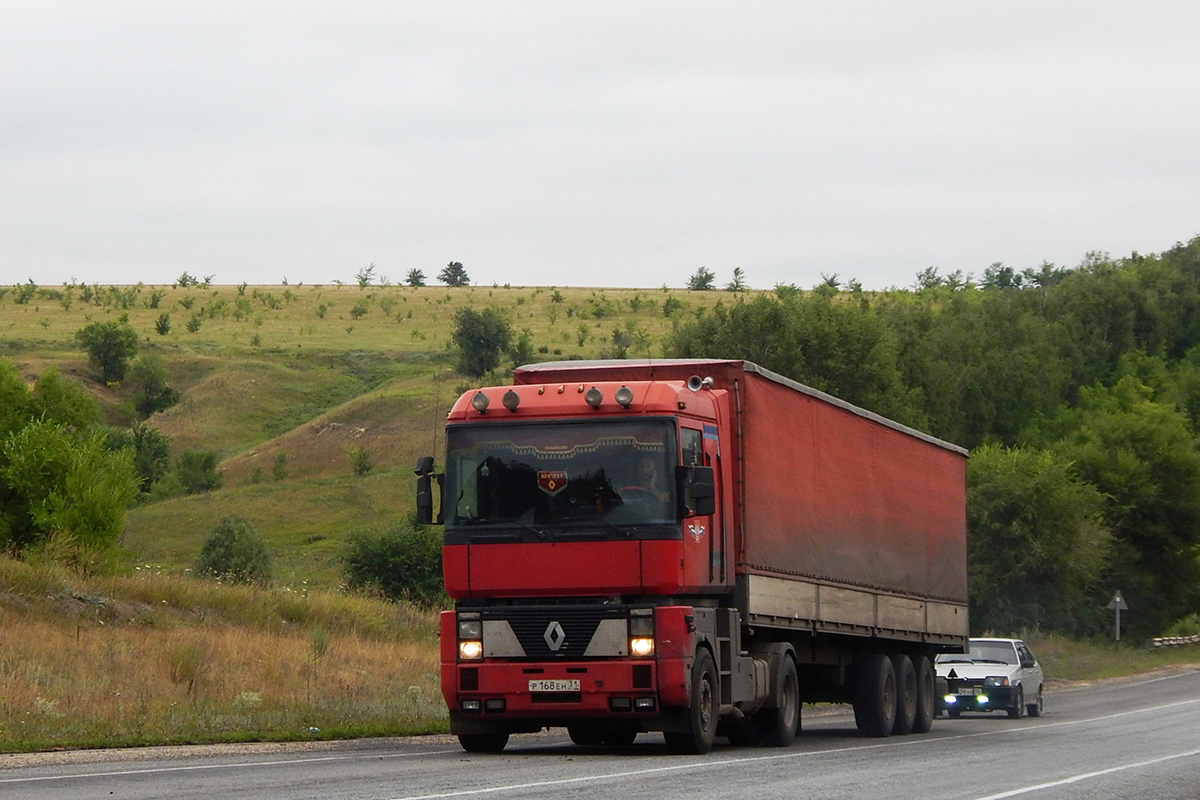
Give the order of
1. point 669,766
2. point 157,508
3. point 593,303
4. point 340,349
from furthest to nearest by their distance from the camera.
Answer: point 593,303 < point 340,349 < point 157,508 < point 669,766

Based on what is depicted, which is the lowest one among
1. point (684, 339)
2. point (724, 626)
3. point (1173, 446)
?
point (724, 626)

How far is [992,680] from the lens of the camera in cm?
2992

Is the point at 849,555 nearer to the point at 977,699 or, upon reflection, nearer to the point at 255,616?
the point at 977,699

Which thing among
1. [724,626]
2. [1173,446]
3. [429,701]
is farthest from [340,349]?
[724,626]

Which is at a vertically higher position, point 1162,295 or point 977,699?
point 1162,295

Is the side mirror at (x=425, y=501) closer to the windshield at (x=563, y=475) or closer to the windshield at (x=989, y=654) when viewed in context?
the windshield at (x=563, y=475)

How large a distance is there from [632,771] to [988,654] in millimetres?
18727

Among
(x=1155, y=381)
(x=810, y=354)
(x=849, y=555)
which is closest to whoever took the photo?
A: (x=849, y=555)

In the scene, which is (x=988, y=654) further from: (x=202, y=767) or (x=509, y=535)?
(x=202, y=767)

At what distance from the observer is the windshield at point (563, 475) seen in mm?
15922

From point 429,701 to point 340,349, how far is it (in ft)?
295

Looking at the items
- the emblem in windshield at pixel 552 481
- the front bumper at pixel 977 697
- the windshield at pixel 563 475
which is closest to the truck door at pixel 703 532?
the windshield at pixel 563 475

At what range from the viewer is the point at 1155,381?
90.1m

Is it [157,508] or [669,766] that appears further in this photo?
[157,508]
